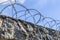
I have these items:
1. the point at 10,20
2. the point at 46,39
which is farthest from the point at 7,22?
A: the point at 46,39

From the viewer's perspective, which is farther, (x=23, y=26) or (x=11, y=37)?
(x=23, y=26)

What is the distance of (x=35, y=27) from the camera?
707 cm

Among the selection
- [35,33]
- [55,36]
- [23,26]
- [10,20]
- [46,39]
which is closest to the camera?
[10,20]

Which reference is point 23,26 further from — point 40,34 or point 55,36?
point 55,36

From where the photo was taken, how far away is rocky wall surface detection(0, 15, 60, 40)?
221 inches

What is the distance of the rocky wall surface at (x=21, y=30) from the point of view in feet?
18.4

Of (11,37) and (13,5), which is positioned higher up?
(13,5)

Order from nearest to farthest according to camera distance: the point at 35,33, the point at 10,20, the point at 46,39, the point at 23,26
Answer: the point at 10,20 → the point at 23,26 → the point at 35,33 → the point at 46,39

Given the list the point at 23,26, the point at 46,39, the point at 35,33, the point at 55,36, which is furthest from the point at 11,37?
the point at 55,36

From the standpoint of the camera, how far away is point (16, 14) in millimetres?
5809

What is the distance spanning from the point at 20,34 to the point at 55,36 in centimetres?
252

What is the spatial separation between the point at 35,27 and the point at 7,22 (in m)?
1.49

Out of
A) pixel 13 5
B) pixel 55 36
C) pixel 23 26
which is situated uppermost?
pixel 13 5

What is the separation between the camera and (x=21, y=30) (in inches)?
247
